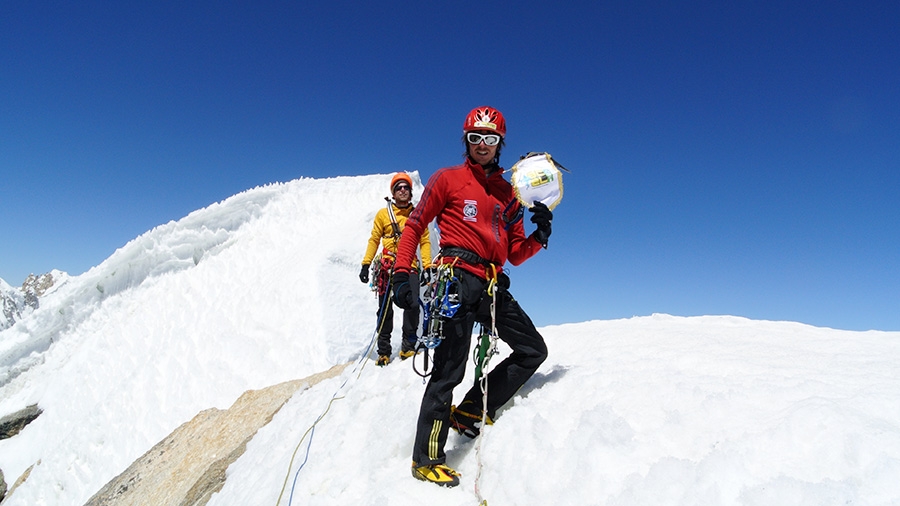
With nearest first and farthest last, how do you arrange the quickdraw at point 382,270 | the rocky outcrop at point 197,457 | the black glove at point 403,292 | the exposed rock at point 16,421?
the black glove at point 403,292 → the rocky outcrop at point 197,457 → the quickdraw at point 382,270 → the exposed rock at point 16,421

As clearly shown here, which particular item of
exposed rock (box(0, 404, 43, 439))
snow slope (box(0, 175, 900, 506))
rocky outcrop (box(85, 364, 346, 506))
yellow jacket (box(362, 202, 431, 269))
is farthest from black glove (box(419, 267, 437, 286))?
exposed rock (box(0, 404, 43, 439))

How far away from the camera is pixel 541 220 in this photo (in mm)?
3863

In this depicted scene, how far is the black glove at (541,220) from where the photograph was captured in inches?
150

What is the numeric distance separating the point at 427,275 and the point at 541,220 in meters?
1.03

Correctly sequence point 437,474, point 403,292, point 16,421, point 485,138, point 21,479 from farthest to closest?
point 16,421 → point 21,479 → point 485,138 → point 403,292 → point 437,474

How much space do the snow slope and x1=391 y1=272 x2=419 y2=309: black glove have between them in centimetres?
122

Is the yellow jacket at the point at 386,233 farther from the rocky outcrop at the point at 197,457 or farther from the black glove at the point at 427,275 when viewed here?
the black glove at the point at 427,275

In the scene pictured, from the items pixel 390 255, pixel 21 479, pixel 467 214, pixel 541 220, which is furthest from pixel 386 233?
pixel 21 479

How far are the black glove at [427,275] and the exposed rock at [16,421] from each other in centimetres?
1713

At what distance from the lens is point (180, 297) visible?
16.3 m

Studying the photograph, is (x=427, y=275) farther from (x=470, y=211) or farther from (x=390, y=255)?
(x=390, y=255)

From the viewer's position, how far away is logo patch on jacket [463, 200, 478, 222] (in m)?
3.85

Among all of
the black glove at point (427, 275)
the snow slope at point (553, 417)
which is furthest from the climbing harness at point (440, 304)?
the snow slope at point (553, 417)

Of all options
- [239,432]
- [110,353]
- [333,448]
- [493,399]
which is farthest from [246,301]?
[493,399]
